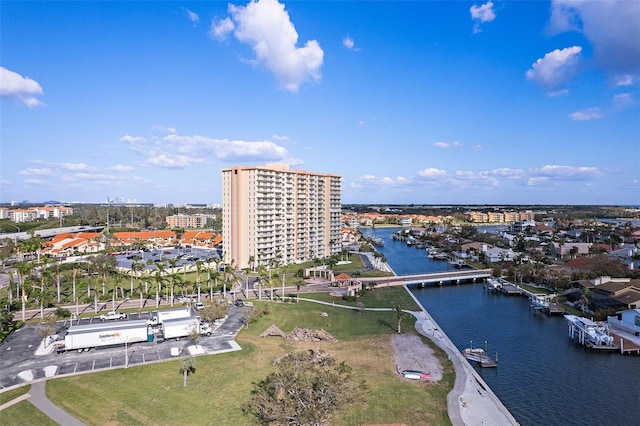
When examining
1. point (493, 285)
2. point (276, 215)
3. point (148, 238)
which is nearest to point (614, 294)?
point (493, 285)

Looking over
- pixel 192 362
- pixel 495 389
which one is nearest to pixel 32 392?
pixel 192 362

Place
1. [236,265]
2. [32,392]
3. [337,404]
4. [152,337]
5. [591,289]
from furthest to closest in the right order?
[236,265] → [591,289] → [152,337] → [32,392] → [337,404]

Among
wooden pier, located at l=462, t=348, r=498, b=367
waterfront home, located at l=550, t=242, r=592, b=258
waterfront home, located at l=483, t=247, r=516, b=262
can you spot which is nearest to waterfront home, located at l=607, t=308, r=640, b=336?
wooden pier, located at l=462, t=348, r=498, b=367

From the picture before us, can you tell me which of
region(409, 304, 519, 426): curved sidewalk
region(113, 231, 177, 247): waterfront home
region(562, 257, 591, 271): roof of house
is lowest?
region(409, 304, 519, 426): curved sidewalk

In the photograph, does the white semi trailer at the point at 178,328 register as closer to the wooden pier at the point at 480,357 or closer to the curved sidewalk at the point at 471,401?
the curved sidewalk at the point at 471,401

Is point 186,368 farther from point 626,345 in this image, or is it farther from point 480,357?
point 626,345

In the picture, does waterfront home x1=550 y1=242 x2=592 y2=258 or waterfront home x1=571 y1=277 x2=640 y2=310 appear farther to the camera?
waterfront home x1=550 y1=242 x2=592 y2=258

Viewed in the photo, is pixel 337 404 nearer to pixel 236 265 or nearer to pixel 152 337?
pixel 152 337

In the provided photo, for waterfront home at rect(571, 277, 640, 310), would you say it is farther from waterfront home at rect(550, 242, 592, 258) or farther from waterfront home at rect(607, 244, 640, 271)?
waterfront home at rect(550, 242, 592, 258)
